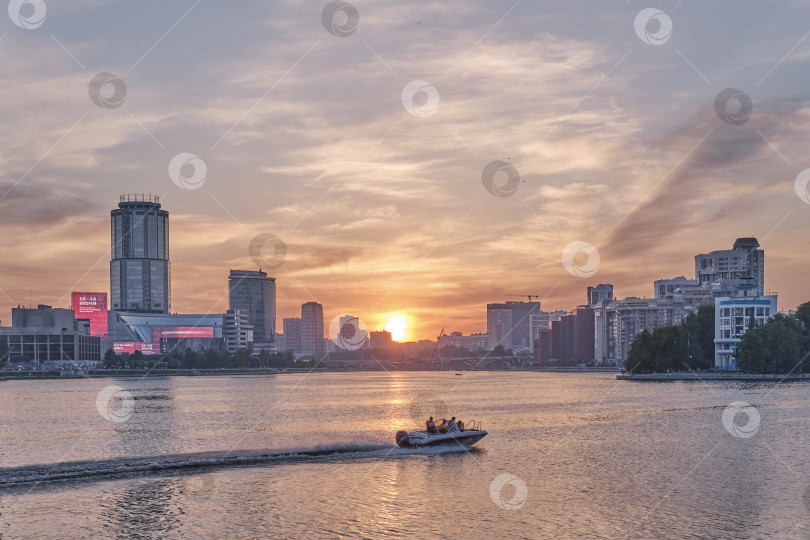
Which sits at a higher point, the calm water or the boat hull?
the boat hull

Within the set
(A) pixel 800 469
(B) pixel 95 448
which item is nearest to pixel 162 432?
(B) pixel 95 448

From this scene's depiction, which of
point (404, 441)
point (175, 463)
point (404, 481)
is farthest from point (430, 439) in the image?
point (175, 463)

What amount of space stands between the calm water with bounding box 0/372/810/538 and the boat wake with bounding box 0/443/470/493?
0.61 feet

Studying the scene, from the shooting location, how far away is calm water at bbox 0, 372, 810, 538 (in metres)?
46.2

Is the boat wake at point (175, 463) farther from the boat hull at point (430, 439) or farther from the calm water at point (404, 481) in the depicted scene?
the boat hull at point (430, 439)

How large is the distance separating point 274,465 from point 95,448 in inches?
1001

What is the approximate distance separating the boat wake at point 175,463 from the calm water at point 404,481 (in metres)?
0.19

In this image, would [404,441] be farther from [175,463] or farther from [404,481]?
[175,463]

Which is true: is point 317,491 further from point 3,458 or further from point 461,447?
point 3,458

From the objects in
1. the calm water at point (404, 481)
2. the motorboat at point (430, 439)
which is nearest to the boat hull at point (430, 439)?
the motorboat at point (430, 439)

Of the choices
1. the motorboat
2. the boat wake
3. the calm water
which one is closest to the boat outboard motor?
the motorboat

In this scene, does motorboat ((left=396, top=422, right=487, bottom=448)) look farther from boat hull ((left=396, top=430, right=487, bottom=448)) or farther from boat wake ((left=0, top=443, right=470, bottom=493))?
boat wake ((left=0, top=443, right=470, bottom=493))

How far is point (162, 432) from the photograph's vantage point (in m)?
97.1

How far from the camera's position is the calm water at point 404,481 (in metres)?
46.2
